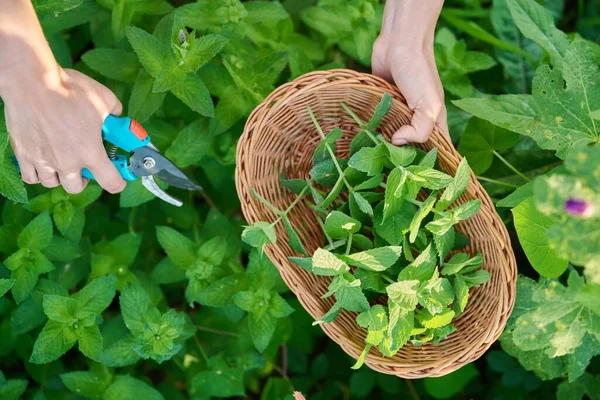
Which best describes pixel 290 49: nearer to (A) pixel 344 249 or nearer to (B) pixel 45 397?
(A) pixel 344 249

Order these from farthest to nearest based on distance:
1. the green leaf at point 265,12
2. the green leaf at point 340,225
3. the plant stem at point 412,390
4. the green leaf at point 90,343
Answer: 1. the plant stem at point 412,390
2. the green leaf at point 265,12
3. the green leaf at point 90,343
4. the green leaf at point 340,225

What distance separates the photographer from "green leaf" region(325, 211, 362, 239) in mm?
985

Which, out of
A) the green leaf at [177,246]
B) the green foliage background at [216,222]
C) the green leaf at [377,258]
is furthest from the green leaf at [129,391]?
the green leaf at [377,258]

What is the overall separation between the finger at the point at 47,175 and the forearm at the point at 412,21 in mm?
573

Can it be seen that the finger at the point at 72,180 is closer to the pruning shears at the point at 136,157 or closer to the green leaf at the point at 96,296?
the pruning shears at the point at 136,157

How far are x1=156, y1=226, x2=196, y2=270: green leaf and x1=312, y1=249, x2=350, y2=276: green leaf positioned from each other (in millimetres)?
314

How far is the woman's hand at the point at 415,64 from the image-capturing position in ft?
3.35

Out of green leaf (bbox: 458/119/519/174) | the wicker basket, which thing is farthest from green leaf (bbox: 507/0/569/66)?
the wicker basket

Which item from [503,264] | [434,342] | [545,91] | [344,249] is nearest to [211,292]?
[344,249]

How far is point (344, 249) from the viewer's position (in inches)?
42.7

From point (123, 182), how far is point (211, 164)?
283 millimetres

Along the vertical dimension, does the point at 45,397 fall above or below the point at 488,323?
below

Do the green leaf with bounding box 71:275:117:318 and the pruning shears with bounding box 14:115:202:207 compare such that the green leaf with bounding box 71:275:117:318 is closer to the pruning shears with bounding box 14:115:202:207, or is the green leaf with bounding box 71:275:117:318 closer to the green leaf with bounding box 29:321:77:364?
the green leaf with bounding box 29:321:77:364

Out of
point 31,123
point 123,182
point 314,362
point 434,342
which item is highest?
point 31,123
